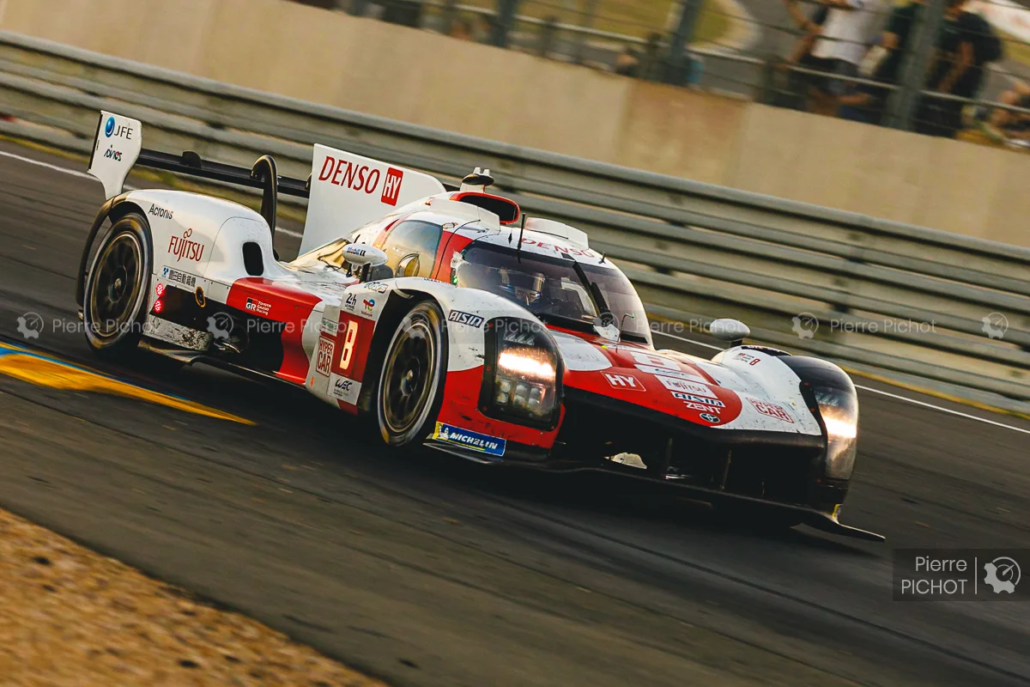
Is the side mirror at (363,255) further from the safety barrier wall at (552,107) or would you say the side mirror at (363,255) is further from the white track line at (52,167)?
the white track line at (52,167)

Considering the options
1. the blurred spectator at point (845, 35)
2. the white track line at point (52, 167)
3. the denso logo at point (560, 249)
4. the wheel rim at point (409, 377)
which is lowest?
the wheel rim at point (409, 377)

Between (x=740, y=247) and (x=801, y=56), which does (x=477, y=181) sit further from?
(x=801, y=56)

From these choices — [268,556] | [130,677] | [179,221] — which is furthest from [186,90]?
[130,677]

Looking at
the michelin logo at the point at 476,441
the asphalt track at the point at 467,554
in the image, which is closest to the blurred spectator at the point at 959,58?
the asphalt track at the point at 467,554

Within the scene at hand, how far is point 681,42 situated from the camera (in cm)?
1208

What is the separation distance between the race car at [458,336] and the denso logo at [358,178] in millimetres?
10

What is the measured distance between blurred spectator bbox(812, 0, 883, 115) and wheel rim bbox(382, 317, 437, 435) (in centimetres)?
630

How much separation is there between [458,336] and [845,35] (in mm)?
6504

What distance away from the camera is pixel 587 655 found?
3816mm

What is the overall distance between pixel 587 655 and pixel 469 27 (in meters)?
10.1

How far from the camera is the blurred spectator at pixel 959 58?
10773 mm

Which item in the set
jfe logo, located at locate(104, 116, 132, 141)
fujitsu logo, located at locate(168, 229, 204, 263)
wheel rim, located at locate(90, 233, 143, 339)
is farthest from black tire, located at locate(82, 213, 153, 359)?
jfe logo, located at locate(104, 116, 132, 141)

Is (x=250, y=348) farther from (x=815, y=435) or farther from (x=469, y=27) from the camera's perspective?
(x=469, y=27)

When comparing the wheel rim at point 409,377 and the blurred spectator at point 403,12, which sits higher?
the blurred spectator at point 403,12
